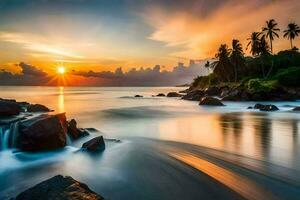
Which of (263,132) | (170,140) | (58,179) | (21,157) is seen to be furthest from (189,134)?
(58,179)

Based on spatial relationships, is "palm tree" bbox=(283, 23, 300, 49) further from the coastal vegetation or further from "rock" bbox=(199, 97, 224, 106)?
"rock" bbox=(199, 97, 224, 106)

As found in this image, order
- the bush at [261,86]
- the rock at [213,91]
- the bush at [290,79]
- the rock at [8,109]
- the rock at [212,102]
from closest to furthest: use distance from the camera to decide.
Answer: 1. the rock at [8,109]
2. the rock at [212,102]
3. the bush at [261,86]
4. the bush at [290,79]
5. the rock at [213,91]

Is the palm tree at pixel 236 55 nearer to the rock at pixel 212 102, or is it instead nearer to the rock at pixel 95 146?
the rock at pixel 212 102

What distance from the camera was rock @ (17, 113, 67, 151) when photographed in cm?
1507

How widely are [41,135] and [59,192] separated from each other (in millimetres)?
8755

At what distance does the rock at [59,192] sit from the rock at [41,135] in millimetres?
8114

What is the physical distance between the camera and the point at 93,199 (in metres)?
7.20

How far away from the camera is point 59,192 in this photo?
7211mm

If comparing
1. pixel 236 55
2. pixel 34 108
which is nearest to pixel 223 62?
pixel 236 55

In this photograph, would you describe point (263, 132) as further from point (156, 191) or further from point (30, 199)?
point (30, 199)

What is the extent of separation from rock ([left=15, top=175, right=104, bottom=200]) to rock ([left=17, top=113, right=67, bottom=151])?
8.11 meters

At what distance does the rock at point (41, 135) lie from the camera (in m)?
15.1

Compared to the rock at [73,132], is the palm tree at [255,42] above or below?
above

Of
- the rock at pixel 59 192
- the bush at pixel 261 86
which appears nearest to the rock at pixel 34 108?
the rock at pixel 59 192
